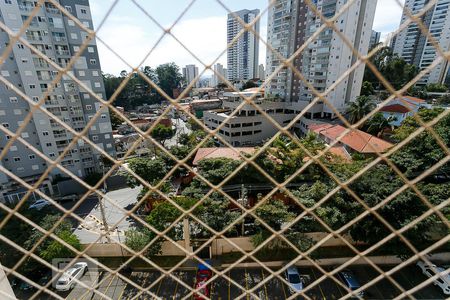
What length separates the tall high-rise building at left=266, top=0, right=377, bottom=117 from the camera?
28.4 feet

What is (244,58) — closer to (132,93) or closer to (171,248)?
(132,93)

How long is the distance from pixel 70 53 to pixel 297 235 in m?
7.47

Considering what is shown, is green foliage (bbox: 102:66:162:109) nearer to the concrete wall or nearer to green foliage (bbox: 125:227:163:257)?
the concrete wall

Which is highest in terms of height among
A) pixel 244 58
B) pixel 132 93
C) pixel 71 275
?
pixel 244 58

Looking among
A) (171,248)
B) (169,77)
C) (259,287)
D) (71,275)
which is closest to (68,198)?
(71,275)

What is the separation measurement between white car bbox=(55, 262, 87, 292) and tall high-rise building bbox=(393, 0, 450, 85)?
53.0ft

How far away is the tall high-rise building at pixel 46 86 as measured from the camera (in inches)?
222

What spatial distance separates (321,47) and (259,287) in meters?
9.49

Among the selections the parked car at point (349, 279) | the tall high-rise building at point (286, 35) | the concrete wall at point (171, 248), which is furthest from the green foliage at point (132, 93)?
the parked car at point (349, 279)

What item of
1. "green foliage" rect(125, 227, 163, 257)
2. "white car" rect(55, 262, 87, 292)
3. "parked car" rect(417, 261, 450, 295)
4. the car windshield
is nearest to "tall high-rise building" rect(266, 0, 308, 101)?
"parked car" rect(417, 261, 450, 295)

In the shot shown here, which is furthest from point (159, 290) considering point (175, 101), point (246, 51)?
point (246, 51)

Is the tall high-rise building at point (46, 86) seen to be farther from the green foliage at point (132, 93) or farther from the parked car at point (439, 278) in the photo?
the green foliage at point (132, 93)

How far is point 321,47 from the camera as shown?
31.4ft

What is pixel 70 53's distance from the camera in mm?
6469
